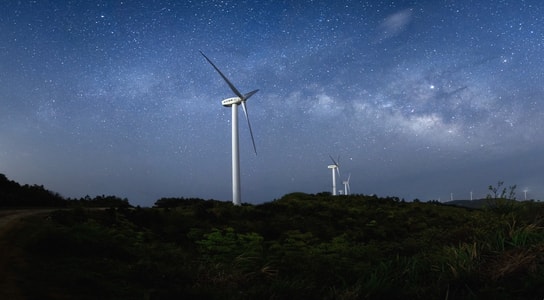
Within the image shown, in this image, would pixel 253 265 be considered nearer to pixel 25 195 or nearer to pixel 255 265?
pixel 255 265

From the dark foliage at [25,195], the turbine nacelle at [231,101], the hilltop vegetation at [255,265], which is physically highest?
the turbine nacelle at [231,101]

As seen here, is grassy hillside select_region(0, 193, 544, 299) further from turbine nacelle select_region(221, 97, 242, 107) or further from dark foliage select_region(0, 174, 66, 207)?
turbine nacelle select_region(221, 97, 242, 107)

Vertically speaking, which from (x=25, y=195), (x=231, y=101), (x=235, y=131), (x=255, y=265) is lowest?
(x=255, y=265)

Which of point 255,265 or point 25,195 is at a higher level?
point 25,195

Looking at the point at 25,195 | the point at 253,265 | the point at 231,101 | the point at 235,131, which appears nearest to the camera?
the point at 253,265

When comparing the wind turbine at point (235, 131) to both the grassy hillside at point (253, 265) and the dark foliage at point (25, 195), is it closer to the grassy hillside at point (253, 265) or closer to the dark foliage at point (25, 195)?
the dark foliage at point (25, 195)

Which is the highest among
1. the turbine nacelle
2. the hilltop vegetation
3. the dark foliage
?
the turbine nacelle

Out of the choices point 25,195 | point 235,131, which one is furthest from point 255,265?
point 235,131

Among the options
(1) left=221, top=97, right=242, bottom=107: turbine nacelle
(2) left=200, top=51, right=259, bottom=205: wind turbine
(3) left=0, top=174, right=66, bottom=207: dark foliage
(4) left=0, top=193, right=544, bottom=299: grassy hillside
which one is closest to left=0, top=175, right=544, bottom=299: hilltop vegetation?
(4) left=0, top=193, right=544, bottom=299: grassy hillside

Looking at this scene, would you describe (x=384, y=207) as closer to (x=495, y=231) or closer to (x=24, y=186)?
(x=495, y=231)

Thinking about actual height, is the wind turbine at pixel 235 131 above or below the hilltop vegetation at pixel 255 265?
above

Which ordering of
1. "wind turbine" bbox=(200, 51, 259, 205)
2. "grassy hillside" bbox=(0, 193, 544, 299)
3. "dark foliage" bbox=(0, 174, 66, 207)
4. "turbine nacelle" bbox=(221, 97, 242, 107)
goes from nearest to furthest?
"grassy hillside" bbox=(0, 193, 544, 299) < "dark foliage" bbox=(0, 174, 66, 207) < "wind turbine" bbox=(200, 51, 259, 205) < "turbine nacelle" bbox=(221, 97, 242, 107)

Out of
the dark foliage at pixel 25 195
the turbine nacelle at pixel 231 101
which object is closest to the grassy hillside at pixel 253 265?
the dark foliage at pixel 25 195

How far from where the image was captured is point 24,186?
21.9 m
